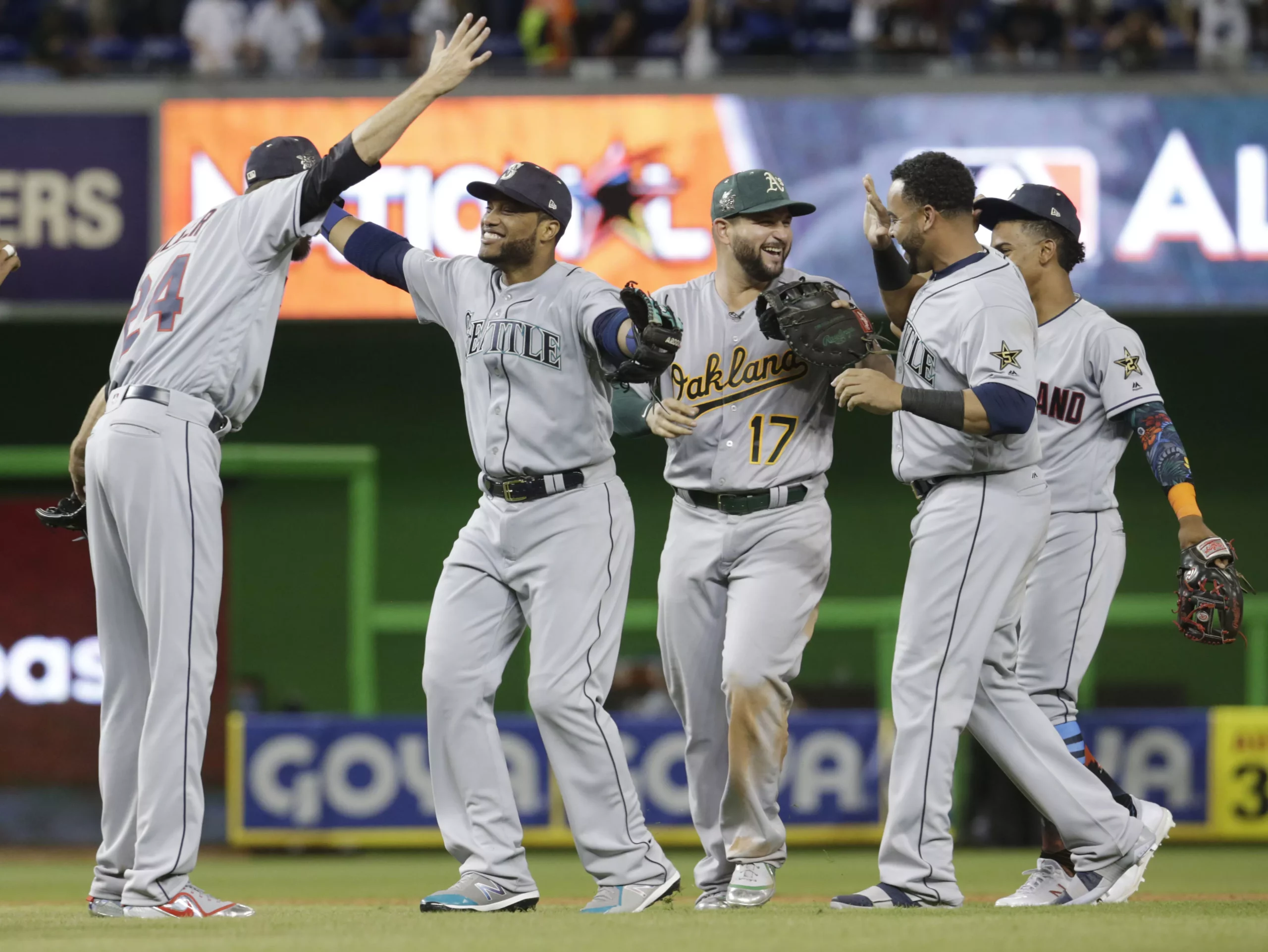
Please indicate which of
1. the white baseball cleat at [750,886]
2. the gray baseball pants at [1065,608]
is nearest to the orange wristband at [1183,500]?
the gray baseball pants at [1065,608]

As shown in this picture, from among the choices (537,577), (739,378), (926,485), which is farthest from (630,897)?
(739,378)

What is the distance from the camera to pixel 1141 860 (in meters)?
4.50

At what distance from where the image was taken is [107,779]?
4.23 metres

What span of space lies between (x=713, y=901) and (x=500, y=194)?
2.01 m

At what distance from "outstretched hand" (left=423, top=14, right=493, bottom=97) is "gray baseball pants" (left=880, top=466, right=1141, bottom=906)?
65.6 inches

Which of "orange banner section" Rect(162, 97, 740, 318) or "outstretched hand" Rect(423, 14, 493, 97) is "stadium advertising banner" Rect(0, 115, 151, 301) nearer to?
"orange banner section" Rect(162, 97, 740, 318)

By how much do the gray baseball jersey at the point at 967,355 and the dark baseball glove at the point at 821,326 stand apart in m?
0.16

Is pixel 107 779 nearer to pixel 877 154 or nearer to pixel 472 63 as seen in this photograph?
pixel 472 63

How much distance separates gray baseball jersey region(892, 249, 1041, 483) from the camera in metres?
4.26

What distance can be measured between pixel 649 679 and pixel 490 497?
5879mm

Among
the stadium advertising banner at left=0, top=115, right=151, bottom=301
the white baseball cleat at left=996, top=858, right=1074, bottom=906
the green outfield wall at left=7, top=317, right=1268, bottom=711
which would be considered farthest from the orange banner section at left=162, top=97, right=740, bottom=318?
the white baseball cleat at left=996, top=858, right=1074, bottom=906

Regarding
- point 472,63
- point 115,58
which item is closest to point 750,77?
point 115,58

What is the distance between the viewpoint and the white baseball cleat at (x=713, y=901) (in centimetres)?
Result: 446

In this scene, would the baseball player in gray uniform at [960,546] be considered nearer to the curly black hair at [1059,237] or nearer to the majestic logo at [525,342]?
the curly black hair at [1059,237]
